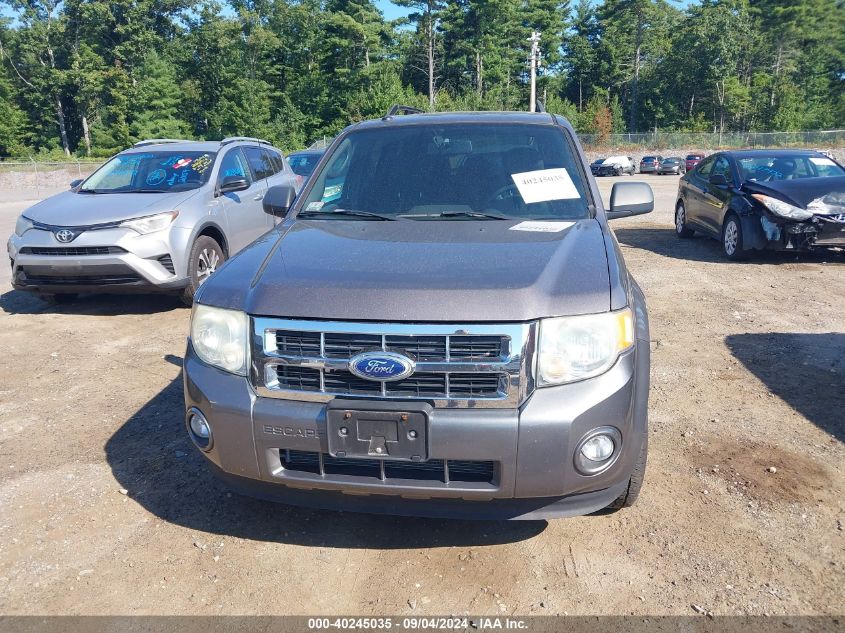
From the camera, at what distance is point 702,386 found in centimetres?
501

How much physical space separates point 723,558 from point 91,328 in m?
6.05

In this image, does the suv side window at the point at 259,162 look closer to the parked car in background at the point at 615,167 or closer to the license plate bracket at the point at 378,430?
the license plate bracket at the point at 378,430

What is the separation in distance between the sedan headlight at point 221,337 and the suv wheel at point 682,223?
1094 centimetres

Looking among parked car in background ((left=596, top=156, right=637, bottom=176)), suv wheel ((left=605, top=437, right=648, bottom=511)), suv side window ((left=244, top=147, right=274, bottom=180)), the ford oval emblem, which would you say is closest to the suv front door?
suv side window ((left=244, top=147, right=274, bottom=180))

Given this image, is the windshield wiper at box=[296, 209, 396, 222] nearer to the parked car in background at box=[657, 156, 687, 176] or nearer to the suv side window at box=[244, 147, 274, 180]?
the suv side window at box=[244, 147, 274, 180]

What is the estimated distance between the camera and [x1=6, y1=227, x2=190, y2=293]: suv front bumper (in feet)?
21.9

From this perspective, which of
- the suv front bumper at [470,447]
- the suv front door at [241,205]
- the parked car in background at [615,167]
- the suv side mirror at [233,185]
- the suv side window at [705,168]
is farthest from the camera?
the parked car in background at [615,167]

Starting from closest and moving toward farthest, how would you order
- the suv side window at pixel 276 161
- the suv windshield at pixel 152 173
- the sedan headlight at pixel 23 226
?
the sedan headlight at pixel 23 226
the suv windshield at pixel 152 173
the suv side window at pixel 276 161

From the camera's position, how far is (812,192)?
9195 millimetres

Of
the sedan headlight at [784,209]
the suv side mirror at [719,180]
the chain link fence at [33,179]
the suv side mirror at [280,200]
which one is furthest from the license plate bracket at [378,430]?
the chain link fence at [33,179]

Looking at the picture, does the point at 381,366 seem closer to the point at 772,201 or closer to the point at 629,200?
the point at 629,200

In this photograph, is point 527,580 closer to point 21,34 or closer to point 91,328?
point 91,328

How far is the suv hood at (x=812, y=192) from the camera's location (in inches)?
356

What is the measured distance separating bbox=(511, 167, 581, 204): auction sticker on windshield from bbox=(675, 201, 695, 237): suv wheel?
9.21 meters
